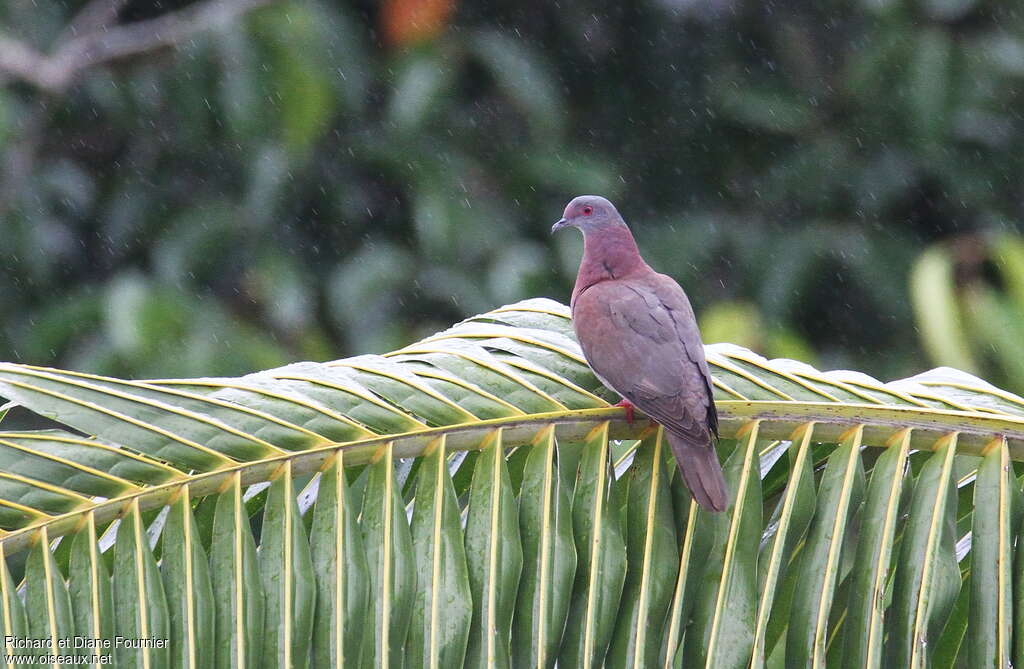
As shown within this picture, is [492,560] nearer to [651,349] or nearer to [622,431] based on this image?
[622,431]

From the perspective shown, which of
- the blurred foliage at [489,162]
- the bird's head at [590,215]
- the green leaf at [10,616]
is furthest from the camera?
the blurred foliage at [489,162]

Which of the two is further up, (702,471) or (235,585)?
(702,471)

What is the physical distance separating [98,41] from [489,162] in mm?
2196

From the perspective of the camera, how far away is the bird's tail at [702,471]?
1.74 meters

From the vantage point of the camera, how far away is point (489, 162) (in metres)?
6.88

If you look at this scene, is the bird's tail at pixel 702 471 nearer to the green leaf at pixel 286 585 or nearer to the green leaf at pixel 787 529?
the green leaf at pixel 787 529

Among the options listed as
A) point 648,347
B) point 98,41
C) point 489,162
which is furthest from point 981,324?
point 98,41

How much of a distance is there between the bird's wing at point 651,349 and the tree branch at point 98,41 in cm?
421

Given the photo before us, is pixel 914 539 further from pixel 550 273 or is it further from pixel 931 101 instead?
pixel 931 101

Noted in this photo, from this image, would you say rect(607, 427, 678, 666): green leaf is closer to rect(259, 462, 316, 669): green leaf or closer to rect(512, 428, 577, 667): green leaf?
rect(512, 428, 577, 667): green leaf

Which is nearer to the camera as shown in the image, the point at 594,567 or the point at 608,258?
the point at 594,567

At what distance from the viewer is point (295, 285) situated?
583 centimetres

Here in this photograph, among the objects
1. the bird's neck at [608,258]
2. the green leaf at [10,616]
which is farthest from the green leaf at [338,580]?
the bird's neck at [608,258]

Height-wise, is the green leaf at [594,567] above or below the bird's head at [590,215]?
below
